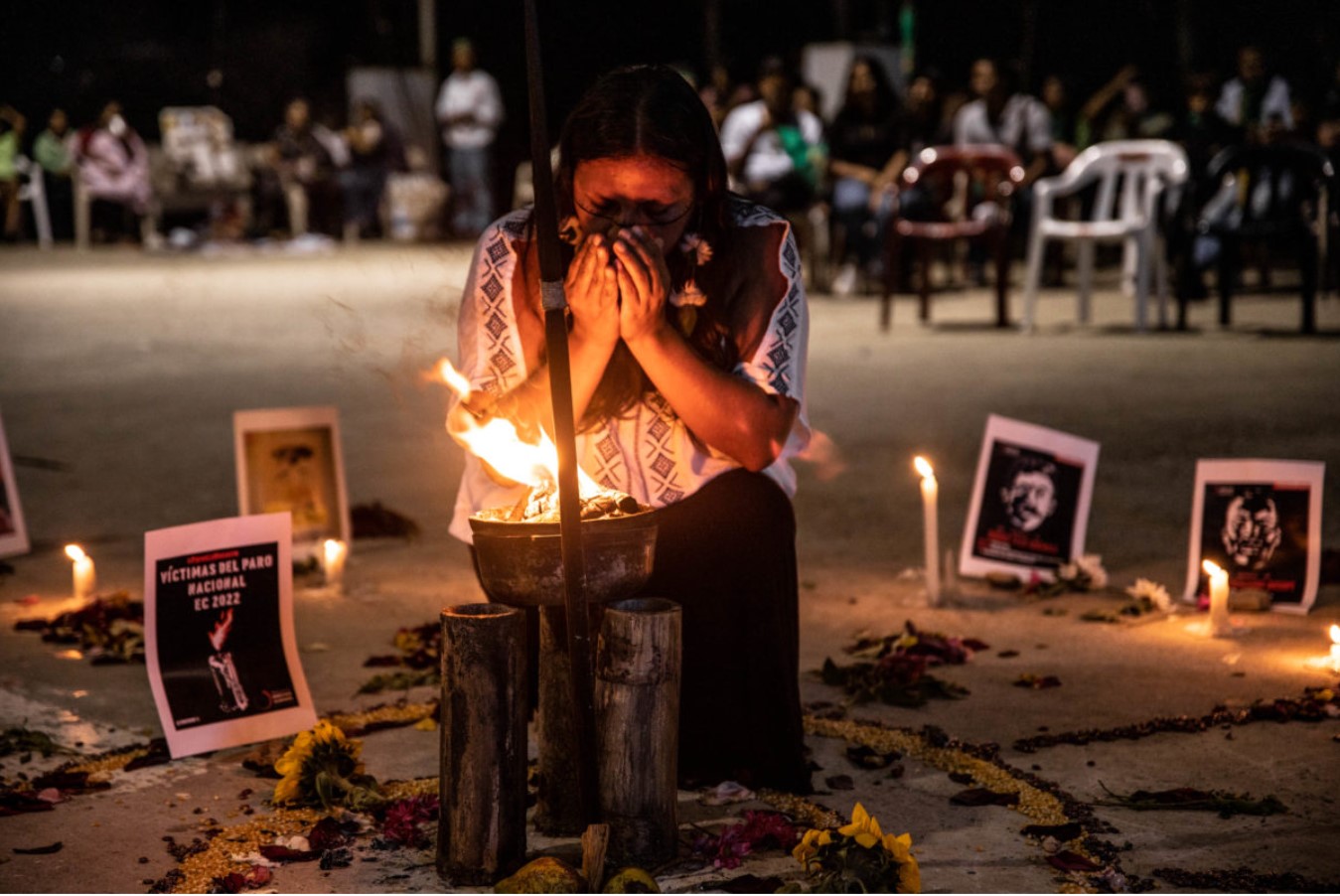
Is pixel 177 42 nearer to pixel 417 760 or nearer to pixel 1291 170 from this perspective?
pixel 1291 170

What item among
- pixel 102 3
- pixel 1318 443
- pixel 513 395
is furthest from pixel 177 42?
pixel 513 395

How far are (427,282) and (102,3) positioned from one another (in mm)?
15336

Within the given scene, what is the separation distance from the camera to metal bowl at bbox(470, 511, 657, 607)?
2.73 metres

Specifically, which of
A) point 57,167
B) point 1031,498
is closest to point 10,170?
point 57,167

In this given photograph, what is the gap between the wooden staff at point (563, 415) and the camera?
2.51m

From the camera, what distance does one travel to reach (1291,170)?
9.87 m

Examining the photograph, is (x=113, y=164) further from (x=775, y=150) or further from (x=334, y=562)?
(x=334, y=562)

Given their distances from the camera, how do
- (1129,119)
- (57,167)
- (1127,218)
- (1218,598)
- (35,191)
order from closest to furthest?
(1218,598), (1127,218), (1129,119), (35,191), (57,167)

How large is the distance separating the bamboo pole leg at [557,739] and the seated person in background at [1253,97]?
11720 mm

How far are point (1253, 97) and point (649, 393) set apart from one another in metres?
11.8

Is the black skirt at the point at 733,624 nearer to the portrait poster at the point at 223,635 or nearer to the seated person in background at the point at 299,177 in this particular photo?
the portrait poster at the point at 223,635

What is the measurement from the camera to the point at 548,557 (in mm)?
2740

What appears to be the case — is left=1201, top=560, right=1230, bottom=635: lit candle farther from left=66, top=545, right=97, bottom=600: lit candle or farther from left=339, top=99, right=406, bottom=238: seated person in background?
left=339, top=99, right=406, bottom=238: seated person in background

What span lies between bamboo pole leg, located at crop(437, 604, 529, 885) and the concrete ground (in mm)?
121
